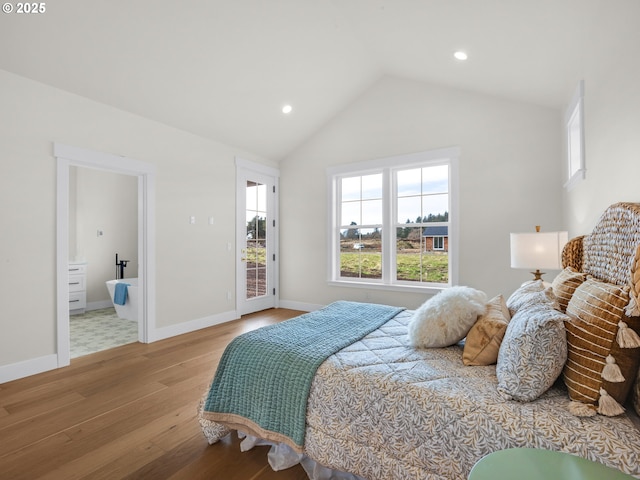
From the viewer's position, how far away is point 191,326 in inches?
165

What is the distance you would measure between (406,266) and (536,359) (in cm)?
336

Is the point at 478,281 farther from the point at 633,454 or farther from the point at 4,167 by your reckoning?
the point at 4,167

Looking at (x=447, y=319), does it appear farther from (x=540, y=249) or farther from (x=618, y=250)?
(x=540, y=249)

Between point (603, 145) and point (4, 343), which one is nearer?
point (603, 145)

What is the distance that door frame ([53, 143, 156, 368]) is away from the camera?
305 cm

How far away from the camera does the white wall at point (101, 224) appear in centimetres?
545

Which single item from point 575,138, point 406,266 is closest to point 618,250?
point 575,138

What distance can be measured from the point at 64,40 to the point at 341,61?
2.73 m

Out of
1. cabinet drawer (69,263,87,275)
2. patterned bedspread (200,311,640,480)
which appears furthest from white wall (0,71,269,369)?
patterned bedspread (200,311,640,480)

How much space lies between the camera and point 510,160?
3.78m

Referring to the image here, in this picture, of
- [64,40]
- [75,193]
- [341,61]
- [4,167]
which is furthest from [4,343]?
[341,61]

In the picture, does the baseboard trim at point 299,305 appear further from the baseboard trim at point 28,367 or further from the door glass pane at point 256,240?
the baseboard trim at point 28,367

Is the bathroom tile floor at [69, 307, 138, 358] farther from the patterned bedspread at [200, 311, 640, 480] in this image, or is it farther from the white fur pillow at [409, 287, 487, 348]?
the white fur pillow at [409, 287, 487, 348]

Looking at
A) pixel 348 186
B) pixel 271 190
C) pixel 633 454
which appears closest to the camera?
pixel 633 454
